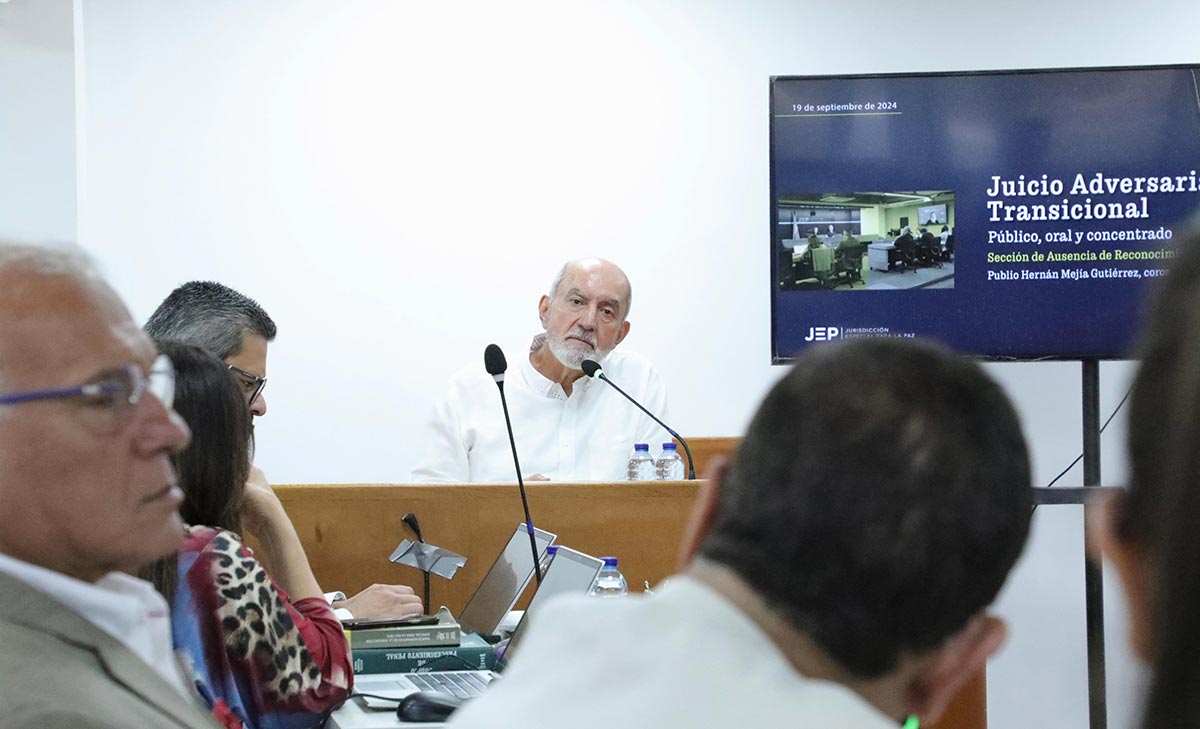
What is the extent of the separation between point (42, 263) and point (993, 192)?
2.99 m

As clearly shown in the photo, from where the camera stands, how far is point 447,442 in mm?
4230

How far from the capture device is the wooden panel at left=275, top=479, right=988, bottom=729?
114 inches

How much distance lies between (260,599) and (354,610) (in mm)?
680

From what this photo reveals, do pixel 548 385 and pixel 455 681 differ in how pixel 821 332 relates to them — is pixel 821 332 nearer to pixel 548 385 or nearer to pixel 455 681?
pixel 548 385

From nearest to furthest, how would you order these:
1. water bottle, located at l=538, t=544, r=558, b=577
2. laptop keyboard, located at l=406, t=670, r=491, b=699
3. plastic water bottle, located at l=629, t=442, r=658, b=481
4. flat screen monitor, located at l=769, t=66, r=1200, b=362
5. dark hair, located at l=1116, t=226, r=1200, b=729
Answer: dark hair, located at l=1116, t=226, r=1200, b=729
laptop keyboard, located at l=406, t=670, r=491, b=699
water bottle, located at l=538, t=544, r=558, b=577
flat screen monitor, located at l=769, t=66, r=1200, b=362
plastic water bottle, located at l=629, t=442, r=658, b=481

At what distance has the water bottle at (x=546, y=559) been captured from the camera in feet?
8.52

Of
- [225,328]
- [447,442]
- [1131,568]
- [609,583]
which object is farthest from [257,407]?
[1131,568]

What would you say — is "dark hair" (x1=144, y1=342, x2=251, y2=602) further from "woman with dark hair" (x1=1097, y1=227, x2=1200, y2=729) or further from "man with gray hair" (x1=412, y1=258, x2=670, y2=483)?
"man with gray hair" (x1=412, y1=258, x2=670, y2=483)

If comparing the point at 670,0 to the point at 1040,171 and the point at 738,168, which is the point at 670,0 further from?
the point at 1040,171

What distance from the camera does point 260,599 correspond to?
1958 millimetres

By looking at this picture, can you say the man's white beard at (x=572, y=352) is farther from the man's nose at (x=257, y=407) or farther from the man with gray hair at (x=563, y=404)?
the man's nose at (x=257, y=407)

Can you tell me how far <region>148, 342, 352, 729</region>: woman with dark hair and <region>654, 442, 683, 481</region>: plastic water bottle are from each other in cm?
187

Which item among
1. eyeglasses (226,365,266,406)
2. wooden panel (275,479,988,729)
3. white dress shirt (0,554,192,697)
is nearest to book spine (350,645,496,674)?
wooden panel (275,479,988,729)

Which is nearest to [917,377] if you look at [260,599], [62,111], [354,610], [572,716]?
[572,716]
